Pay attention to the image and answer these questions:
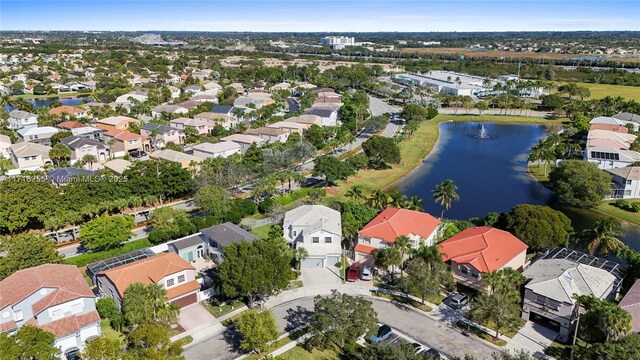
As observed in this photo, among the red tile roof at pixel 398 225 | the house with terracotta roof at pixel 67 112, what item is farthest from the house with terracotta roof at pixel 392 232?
the house with terracotta roof at pixel 67 112

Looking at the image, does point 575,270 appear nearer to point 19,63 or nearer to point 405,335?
point 405,335

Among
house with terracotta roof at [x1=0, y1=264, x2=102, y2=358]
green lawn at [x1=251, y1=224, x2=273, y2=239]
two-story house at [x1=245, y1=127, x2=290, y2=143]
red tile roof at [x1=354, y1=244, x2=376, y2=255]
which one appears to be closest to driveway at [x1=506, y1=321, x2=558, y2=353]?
red tile roof at [x1=354, y1=244, x2=376, y2=255]

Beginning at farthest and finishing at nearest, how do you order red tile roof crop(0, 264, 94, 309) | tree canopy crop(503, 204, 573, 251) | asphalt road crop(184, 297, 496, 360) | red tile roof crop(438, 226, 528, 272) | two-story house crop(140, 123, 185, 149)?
two-story house crop(140, 123, 185, 149), tree canopy crop(503, 204, 573, 251), red tile roof crop(438, 226, 528, 272), red tile roof crop(0, 264, 94, 309), asphalt road crop(184, 297, 496, 360)

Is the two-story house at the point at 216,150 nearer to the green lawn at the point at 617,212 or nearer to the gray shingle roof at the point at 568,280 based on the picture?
the gray shingle roof at the point at 568,280

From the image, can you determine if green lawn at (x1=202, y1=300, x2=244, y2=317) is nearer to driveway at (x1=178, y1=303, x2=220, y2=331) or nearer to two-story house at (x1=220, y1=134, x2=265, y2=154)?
driveway at (x1=178, y1=303, x2=220, y2=331)

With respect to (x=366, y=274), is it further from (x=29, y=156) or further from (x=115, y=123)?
(x=115, y=123)

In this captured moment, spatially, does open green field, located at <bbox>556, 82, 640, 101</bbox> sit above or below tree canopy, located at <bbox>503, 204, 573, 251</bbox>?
above

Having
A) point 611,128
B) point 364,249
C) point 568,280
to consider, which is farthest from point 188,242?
point 611,128
